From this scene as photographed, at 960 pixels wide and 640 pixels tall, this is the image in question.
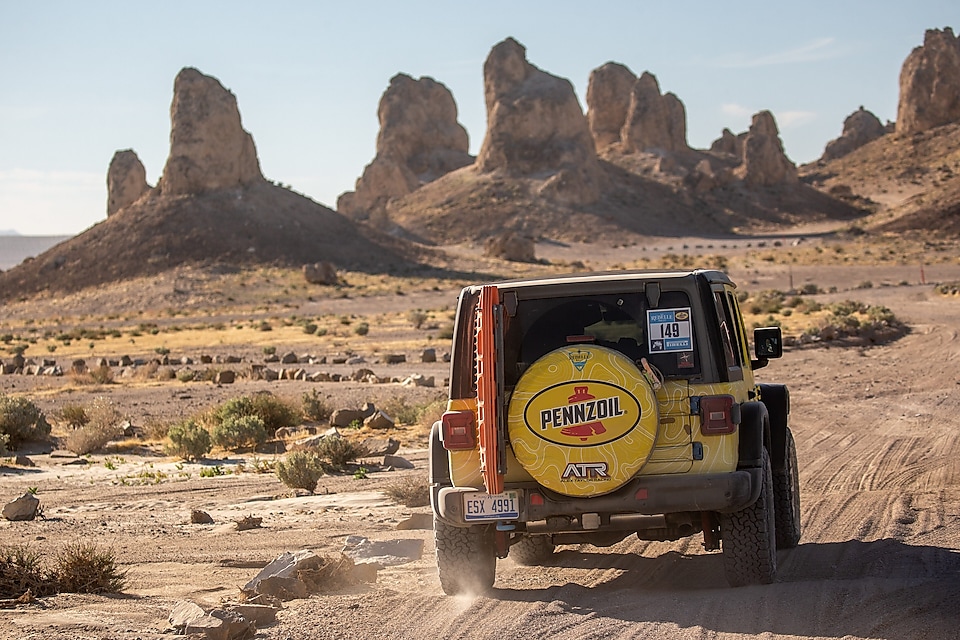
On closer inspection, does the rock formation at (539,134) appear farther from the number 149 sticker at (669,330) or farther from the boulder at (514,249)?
the number 149 sticker at (669,330)

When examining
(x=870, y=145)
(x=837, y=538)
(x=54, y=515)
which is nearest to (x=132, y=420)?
(x=54, y=515)

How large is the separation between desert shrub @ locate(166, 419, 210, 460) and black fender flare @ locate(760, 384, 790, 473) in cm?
910

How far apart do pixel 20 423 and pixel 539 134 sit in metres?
110

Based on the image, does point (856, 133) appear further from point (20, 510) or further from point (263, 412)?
point (20, 510)

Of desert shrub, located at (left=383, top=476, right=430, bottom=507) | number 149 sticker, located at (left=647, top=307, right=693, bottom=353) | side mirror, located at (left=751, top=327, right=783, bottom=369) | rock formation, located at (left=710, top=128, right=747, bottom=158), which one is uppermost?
rock formation, located at (left=710, top=128, right=747, bottom=158)

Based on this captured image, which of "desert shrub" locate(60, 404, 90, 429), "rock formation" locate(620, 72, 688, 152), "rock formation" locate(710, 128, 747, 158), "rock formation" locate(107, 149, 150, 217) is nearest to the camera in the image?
"desert shrub" locate(60, 404, 90, 429)

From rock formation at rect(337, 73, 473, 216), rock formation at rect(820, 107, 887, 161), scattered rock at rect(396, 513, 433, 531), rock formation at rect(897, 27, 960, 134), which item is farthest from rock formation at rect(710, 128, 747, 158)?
scattered rock at rect(396, 513, 433, 531)

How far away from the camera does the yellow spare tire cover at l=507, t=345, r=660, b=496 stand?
6.89m

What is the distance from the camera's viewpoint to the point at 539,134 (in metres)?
125

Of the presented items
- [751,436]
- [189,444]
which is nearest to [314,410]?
[189,444]

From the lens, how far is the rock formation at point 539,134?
121312 millimetres

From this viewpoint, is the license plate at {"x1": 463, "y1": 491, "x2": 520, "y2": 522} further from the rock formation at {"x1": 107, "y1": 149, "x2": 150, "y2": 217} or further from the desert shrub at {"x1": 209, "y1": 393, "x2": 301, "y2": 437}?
the rock formation at {"x1": 107, "y1": 149, "x2": 150, "y2": 217}

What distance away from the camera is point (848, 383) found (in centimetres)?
2144

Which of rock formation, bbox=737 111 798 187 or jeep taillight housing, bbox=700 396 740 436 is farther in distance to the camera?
rock formation, bbox=737 111 798 187
